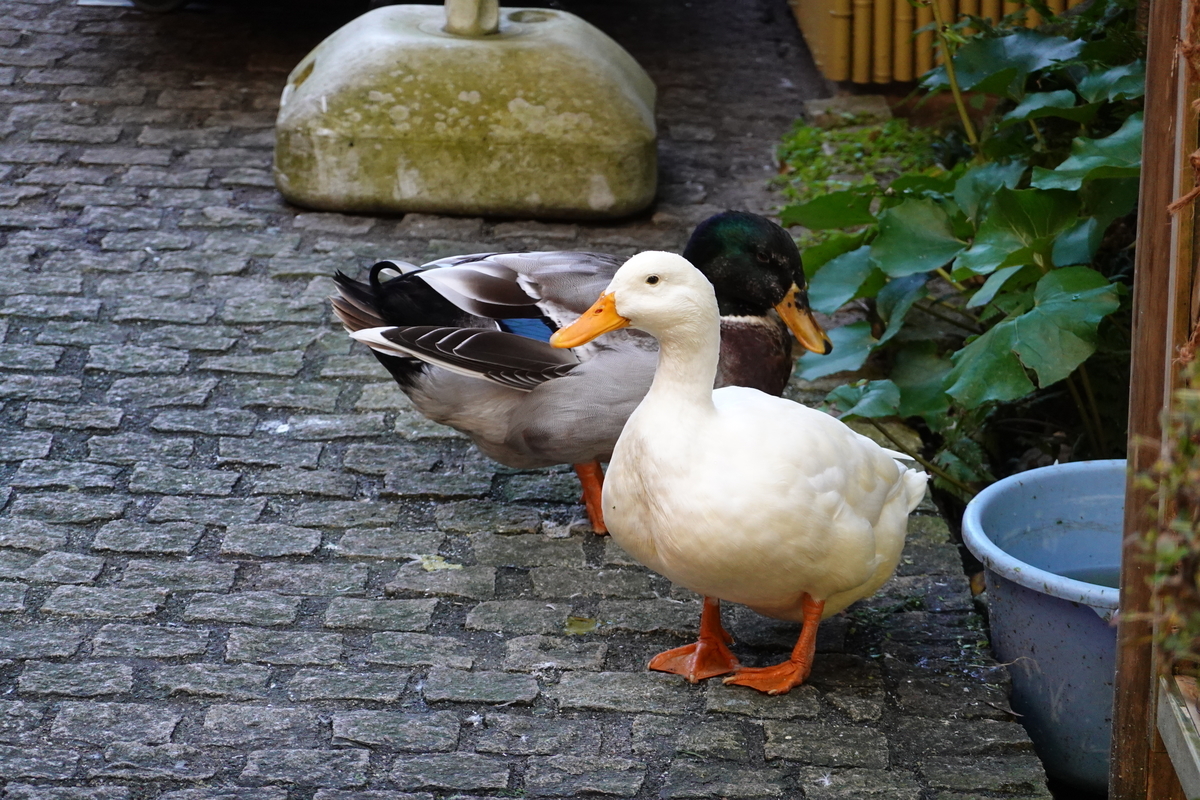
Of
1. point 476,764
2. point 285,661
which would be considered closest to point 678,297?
point 476,764

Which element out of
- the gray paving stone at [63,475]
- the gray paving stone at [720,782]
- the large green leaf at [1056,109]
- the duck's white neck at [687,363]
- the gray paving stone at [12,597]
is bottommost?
the gray paving stone at [63,475]

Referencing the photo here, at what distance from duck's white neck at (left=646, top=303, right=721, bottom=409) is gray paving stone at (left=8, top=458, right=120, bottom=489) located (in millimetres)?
1825

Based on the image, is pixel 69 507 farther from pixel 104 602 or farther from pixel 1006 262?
pixel 1006 262

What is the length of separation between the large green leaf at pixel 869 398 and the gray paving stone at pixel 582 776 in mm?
1381

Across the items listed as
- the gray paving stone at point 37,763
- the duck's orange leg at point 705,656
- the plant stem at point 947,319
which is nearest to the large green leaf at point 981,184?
the plant stem at point 947,319

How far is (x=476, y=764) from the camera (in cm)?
270

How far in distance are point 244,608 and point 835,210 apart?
2.26 m

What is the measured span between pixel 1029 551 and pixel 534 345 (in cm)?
135

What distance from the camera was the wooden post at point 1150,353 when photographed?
2127 mm

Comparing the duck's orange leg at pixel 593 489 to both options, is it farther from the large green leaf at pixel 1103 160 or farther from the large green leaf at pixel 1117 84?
the large green leaf at pixel 1117 84

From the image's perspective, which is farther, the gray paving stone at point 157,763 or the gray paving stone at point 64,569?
the gray paving stone at point 64,569

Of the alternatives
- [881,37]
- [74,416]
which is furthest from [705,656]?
[881,37]

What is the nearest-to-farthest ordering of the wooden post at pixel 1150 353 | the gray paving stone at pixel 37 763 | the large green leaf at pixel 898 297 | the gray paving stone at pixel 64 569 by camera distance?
the wooden post at pixel 1150 353
the gray paving stone at pixel 37 763
the gray paving stone at pixel 64 569
the large green leaf at pixel 898 297

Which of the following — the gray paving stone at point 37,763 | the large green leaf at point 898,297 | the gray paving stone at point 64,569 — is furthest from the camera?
the large green leaf at point 898,297
